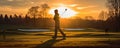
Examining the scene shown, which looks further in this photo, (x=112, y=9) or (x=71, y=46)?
(x=112, y=9)

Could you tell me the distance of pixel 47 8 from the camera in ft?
553

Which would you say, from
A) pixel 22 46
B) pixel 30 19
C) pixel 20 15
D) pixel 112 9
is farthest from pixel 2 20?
pixel 22 46

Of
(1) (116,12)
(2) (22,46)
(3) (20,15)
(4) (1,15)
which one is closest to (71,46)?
(2) (22,46)

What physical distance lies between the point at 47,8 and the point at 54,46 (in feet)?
487

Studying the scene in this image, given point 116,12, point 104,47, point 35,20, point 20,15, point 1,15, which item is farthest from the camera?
point 20,15

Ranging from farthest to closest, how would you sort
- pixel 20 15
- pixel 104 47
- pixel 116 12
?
pixel 20 15, pixel 116 12, pixel 104 47

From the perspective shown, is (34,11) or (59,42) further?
(34,11)

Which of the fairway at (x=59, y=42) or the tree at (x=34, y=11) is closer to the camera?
the fairway at (x=59, y=42)

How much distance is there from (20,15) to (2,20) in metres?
29.3

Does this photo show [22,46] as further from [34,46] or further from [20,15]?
[20,15]

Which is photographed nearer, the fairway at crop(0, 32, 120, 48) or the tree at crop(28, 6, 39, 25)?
the fairway at crop(0, 32, 120, 48)

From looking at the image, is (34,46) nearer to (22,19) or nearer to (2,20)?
(2,20)

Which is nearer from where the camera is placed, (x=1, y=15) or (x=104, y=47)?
(x=104, y=47)

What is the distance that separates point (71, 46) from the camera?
2062 cm
